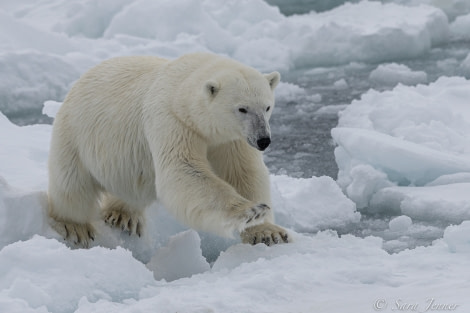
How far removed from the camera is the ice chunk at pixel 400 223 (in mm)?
4246

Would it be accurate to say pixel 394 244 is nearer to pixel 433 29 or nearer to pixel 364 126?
pixel 364 126

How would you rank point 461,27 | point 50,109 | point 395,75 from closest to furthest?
1. point 50,109
2. point 395,75
3. point 461,27

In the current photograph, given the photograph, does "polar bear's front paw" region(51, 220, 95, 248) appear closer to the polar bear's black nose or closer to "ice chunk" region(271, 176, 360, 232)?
"ice chunk" region(271, 176, 360, 232)

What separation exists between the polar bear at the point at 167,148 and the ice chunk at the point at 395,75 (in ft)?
17.0

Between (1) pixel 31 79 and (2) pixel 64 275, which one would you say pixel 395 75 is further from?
(2) pixel 64 275

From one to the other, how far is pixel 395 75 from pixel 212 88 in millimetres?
5900

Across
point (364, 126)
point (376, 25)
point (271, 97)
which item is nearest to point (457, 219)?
point (271, 97)

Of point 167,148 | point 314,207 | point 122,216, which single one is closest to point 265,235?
point 167,148

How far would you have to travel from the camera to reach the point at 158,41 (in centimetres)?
1050

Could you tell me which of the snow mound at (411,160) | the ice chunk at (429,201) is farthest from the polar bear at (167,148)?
the snow mound at (411,160)

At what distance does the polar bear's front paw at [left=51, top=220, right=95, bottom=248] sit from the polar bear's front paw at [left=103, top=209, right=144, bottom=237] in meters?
0.16

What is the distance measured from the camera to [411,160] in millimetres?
4980

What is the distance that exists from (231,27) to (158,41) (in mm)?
1300

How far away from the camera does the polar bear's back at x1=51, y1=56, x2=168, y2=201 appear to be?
3.80 metres
